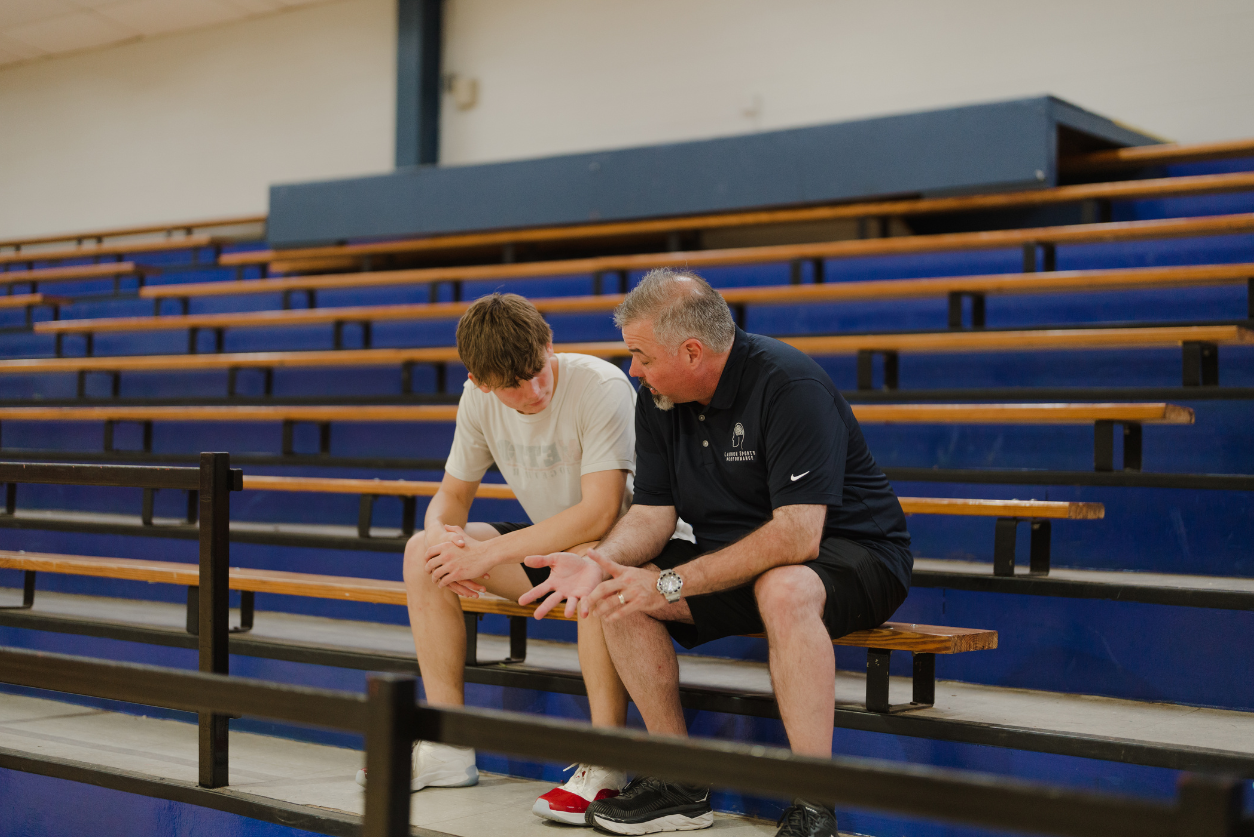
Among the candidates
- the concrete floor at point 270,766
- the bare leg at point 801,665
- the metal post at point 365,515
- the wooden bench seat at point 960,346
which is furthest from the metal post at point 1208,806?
the metal post at point 365,515

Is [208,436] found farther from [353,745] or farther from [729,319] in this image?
[729,319]

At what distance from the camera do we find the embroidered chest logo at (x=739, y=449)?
1.81m

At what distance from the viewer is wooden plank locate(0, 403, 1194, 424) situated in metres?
2.29

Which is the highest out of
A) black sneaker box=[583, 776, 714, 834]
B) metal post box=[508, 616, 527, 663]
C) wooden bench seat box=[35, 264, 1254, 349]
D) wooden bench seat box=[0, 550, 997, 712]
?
wooden bench seat box=[35, 264, 1254, 349]

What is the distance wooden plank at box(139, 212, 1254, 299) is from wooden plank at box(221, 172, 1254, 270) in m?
0.11

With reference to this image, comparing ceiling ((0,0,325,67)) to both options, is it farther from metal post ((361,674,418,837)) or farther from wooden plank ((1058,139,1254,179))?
metal post ((361,674,418,837))

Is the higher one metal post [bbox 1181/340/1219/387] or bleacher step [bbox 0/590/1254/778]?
metal post [bbox 1181/340/1219/387]

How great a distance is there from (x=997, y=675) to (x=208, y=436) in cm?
302

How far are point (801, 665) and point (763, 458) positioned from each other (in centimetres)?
36

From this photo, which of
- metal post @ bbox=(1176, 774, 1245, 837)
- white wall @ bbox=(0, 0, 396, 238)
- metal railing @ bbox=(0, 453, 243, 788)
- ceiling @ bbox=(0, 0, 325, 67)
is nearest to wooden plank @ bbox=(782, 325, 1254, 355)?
metal railing @ bbox=(0, 453, 243, 788)

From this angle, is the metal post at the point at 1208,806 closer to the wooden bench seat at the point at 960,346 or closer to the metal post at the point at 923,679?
the metal post at the point at 923,679

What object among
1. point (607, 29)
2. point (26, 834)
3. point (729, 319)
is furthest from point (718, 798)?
Result: point (607, 29)

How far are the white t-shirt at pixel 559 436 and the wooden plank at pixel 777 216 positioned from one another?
6.79ft

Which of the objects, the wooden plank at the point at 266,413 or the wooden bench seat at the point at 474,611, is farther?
the wooden plank at the point at 266,413
